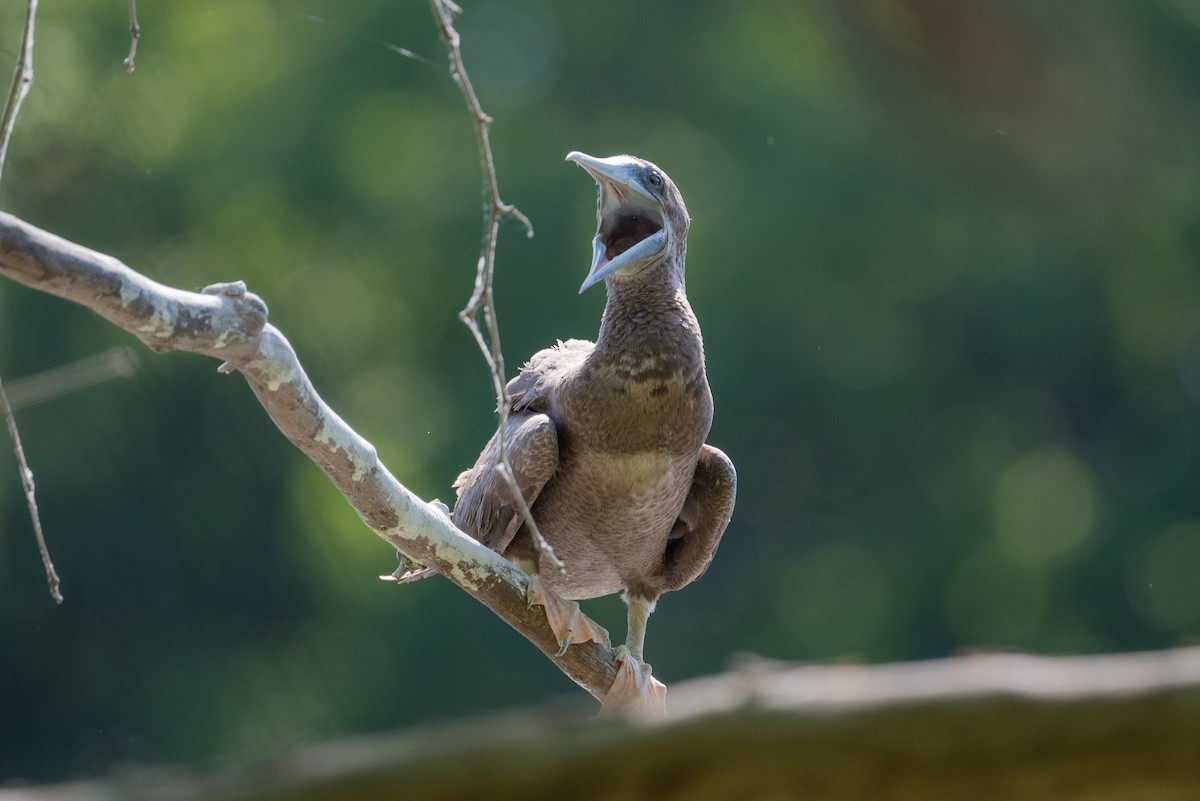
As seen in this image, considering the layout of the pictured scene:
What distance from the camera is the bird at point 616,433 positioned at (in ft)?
11.7

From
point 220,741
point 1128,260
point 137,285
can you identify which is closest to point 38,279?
point 137,285

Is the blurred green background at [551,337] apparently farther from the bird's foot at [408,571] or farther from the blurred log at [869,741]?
the blurred log at [869,741]

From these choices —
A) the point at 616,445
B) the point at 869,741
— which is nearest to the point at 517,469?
the point at 616,445

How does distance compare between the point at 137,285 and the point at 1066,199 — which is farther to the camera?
the point at 1066,199

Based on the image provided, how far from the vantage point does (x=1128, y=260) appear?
13109 mm

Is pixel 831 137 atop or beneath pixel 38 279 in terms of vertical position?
beneath

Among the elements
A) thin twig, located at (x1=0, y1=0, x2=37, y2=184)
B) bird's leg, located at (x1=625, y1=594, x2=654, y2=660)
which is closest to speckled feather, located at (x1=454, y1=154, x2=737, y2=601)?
bird's leg, located at (x1=625, y1=594, x2=654, y2=660)

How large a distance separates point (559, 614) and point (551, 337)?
23.6ft

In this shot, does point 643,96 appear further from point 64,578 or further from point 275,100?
point 64,578

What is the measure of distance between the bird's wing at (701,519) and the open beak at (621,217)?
61 centimetres

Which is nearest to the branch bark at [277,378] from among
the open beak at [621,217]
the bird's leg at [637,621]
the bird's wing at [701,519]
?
the bird's leg at [637,621]

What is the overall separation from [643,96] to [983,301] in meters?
3.50

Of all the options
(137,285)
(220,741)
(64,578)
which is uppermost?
(137,285)

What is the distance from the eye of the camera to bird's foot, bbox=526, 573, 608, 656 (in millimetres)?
3391
